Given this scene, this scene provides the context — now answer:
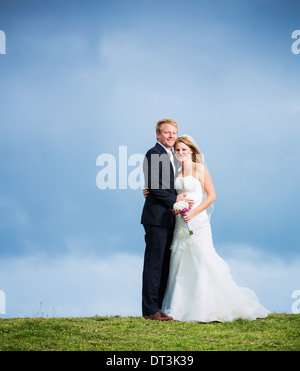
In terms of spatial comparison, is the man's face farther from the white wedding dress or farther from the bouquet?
the bouquet

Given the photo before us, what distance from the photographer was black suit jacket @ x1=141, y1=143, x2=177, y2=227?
30.1ft

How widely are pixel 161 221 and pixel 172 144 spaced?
5.33ft

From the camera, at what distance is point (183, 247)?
9.34 m

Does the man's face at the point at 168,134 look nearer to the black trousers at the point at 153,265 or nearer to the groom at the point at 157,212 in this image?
the groom at the point at 157,212

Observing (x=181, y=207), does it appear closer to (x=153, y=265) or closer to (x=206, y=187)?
(x=206, y=187)

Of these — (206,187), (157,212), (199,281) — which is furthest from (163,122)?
(199,281)

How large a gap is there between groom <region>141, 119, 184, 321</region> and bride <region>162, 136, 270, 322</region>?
9.2 inches

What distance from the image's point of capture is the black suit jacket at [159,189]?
361 inches

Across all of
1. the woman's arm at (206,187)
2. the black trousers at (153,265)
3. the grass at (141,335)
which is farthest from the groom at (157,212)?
the grass at (141,335)

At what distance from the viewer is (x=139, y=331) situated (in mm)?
8125

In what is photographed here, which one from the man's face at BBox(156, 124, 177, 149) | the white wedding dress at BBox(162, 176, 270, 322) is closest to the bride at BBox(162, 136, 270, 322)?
the white wedding dress at BBox(162, 176, 270, 322)

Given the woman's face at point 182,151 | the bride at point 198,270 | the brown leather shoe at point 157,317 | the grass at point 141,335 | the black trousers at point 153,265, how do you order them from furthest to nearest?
the woman's face at point 182,151, the black trousers at point 153,265, the bride at point 198,270, the brown leather shoe at point 157,317, the grass at point 141,335

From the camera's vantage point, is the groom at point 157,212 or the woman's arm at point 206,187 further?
the woman's arm at point 206,187

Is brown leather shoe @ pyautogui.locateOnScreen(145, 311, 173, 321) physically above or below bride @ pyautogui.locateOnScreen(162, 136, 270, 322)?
below
